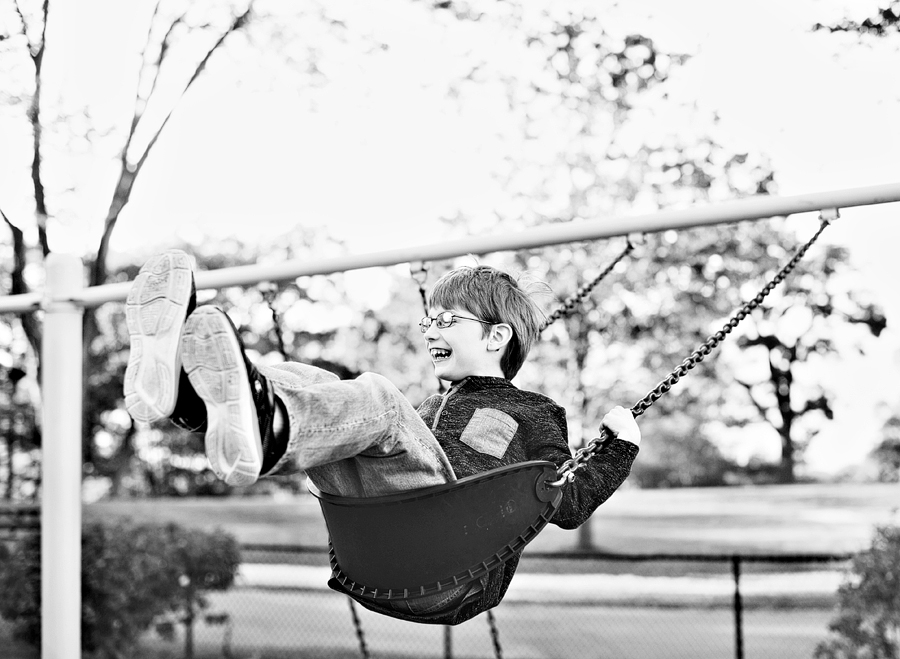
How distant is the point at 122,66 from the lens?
6473 mm

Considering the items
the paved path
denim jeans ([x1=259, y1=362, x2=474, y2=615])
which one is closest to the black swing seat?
denim jeans ([x1=259, y1=362, x2=474, y2=615])

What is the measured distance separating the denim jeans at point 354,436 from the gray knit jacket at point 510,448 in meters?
0.15

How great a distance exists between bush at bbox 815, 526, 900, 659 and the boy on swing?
3009 mm

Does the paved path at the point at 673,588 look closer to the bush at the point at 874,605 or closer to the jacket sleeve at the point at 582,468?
the bush at the point at 874,605

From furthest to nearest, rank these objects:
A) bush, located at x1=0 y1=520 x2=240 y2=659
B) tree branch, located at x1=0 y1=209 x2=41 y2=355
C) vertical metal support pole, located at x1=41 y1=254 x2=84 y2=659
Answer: tree branch, located at x1=0 y1=209 x2=41 y2=355 → bush, located at x1=0 y1=520 x2=240 y2=659 → vertical metal support pole, located at x1=41 y1=254 x2=84 y2=659

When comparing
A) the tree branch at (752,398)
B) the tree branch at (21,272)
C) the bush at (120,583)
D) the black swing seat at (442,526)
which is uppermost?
the tree branch at (21,272)

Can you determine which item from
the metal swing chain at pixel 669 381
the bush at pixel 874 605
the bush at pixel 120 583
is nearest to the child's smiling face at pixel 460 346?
the metal swing chain at pixel 669 381

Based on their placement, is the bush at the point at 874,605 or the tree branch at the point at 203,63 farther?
the tree branch at the point at 203,63

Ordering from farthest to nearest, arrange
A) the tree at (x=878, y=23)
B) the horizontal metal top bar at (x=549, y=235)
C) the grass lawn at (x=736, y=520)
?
the grass lawn at (x=736, y=520)
the tree at (x=878, y=23)
the horizontal metal top bar at (x=549, y=235)

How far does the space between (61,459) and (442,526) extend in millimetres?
1763

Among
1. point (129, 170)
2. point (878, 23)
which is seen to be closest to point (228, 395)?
point (878, 23)

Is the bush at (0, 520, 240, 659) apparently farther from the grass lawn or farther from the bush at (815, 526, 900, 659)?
the bush at (815, 526, 900, 659)

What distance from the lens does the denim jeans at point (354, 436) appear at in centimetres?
162

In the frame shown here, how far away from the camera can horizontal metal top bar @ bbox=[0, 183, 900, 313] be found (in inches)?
92.9
